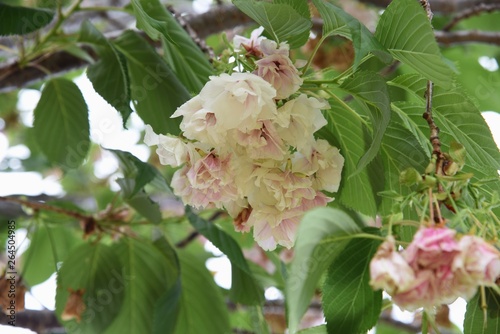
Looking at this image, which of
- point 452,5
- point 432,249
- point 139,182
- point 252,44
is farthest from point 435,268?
point 452,5

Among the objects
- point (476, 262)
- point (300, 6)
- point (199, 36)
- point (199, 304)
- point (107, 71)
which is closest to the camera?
point (476, 262)

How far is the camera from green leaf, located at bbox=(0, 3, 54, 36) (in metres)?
0.94

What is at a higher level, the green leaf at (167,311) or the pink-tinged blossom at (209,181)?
the pink-tinged blossom at (209,181)

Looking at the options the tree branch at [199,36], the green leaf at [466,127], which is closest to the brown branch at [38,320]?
the tree branch at [199,36]

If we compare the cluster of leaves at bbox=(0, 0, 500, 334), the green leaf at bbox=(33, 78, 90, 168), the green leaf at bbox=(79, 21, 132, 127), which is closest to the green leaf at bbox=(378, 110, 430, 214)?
the cluster of leaves at bbox=(0, 0, 500, 334)

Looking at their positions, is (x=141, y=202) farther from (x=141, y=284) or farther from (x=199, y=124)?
(x=199, y=124)

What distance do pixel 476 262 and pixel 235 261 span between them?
0.47 m

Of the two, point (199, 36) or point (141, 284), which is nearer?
point (141, 284)

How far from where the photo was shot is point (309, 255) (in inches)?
20.1

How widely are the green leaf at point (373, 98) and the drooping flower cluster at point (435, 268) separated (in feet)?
0.45

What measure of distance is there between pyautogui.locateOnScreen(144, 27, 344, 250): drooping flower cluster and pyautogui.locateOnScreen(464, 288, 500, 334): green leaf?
0.17 meters

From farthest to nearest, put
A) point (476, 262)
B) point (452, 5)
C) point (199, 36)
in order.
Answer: point (452, 5)
point (199, 36)
point (476, 262)

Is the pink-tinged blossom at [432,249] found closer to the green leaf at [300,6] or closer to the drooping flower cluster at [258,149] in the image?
the drooping flower cluster at [258,149]

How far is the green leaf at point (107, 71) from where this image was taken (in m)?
0.88
